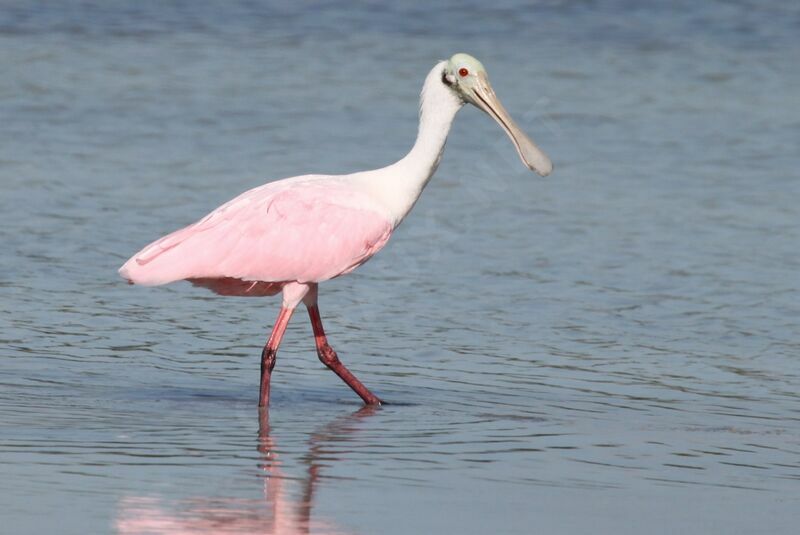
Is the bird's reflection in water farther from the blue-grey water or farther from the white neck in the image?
the white neck

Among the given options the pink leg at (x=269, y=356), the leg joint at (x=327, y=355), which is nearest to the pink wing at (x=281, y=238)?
the pink leg at (x=269, y=356)

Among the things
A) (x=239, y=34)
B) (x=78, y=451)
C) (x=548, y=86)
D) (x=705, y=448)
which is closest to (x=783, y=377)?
(x=705, y=448)

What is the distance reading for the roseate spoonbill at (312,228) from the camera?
27.0 feet

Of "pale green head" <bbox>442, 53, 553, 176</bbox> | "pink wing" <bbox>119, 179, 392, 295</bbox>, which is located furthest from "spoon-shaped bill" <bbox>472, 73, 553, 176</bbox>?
"pink wing" <bbox>119, 179, 392, 295</bbox>

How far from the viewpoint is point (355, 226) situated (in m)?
8.41

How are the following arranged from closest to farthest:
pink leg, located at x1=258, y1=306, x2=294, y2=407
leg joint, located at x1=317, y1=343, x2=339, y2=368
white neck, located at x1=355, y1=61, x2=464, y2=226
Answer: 1. pink leg, located at x1=258, y1=306, x2=294, y2=407
2. leg joint, located at x1=317, y1=343, x2=339, y2=368
3. white neck, located at x1=355, y1=61, x2=464, y2=226

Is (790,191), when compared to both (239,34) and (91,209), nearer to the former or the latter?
(91,209)

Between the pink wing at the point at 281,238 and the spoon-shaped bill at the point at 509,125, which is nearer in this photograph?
the pink wing at the point at 281,238

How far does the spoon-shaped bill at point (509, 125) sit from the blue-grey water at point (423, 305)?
90 cm

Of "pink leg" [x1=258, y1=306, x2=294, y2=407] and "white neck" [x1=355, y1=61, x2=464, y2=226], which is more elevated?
"white neck" [x1=355, y1=61, x2=464, y2=226]

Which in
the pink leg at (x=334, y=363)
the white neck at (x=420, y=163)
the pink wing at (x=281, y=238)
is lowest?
the pink leg at (x=334, y=363)

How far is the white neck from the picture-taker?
852cm

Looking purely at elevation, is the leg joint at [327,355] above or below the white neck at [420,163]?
below

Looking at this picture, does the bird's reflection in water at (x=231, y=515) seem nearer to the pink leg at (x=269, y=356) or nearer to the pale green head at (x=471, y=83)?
the pink leg at (x=269, y=356)
